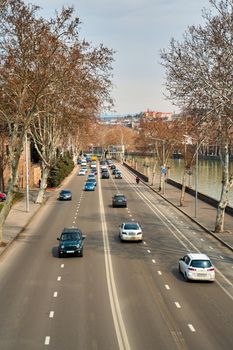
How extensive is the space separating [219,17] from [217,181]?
239 ft

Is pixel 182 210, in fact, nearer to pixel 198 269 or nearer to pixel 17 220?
pixel 17 220

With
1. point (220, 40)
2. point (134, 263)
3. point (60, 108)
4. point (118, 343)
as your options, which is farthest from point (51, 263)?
point (60, 108)

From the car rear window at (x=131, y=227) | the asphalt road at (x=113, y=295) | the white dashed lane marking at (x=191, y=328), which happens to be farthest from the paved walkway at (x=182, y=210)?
the white dashed lane marking at (x=191, y=328)

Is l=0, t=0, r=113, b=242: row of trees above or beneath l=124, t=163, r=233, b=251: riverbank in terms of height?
above

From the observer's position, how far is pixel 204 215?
147ft

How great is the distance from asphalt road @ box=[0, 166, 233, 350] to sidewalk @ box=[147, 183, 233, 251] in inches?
34.4

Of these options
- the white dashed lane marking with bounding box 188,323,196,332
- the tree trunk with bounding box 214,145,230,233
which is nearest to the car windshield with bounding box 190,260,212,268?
the white dashed lane marking with bounding box 188,323,196,332

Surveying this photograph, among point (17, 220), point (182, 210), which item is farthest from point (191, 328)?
point (182, 210)

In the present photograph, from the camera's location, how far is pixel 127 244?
31.9 meters

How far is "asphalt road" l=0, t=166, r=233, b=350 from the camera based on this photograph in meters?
15.8

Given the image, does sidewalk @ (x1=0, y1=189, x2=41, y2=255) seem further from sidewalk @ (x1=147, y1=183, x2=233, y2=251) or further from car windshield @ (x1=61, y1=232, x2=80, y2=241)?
sidewalk @ (x1=147, y1=183, x2=233, y2=251)

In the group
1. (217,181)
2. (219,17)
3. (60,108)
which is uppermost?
(219,17)

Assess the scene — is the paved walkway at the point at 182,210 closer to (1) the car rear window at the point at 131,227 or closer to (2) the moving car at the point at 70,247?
(2) the moving car at the point at 70,247

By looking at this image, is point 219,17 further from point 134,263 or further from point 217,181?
point 217,181
